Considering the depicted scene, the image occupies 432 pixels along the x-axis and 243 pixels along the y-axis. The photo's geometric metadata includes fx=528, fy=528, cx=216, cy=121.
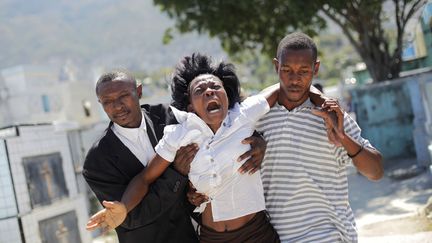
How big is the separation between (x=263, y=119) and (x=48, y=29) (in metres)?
147

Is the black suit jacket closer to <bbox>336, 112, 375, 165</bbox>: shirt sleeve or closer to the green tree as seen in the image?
<bbox>336, 112, 375, 165</bbox>: shirt sleeve

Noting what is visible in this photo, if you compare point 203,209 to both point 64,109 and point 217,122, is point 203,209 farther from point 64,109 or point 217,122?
point 64,109

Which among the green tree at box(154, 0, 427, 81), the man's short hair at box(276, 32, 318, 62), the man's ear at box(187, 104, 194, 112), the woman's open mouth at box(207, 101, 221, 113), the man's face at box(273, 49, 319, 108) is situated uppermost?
the green tree at box(154, 0, 427, 81)

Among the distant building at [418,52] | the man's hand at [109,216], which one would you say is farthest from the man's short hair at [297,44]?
the distant building at [418,52]

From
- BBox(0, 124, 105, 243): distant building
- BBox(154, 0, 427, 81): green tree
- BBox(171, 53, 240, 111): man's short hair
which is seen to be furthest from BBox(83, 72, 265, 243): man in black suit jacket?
BBox(154, 0, 427, 81): green tree

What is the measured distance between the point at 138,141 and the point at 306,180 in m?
0.83

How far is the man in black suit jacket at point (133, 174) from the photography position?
2424mm

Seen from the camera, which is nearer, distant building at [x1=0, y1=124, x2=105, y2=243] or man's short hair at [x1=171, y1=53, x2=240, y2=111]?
man's short hair at [x1=171, y1=53, x2=240, y2=111]

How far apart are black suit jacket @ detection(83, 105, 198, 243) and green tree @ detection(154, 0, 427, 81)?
8912 millimetres

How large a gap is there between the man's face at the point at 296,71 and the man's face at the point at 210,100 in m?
0.28

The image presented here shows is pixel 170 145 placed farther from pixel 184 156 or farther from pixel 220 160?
pixel 220 160

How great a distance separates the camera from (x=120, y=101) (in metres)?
2.50

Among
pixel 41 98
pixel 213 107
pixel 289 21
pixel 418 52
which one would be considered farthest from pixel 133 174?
pixel 41 98

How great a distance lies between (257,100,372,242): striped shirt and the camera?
2389 mm
